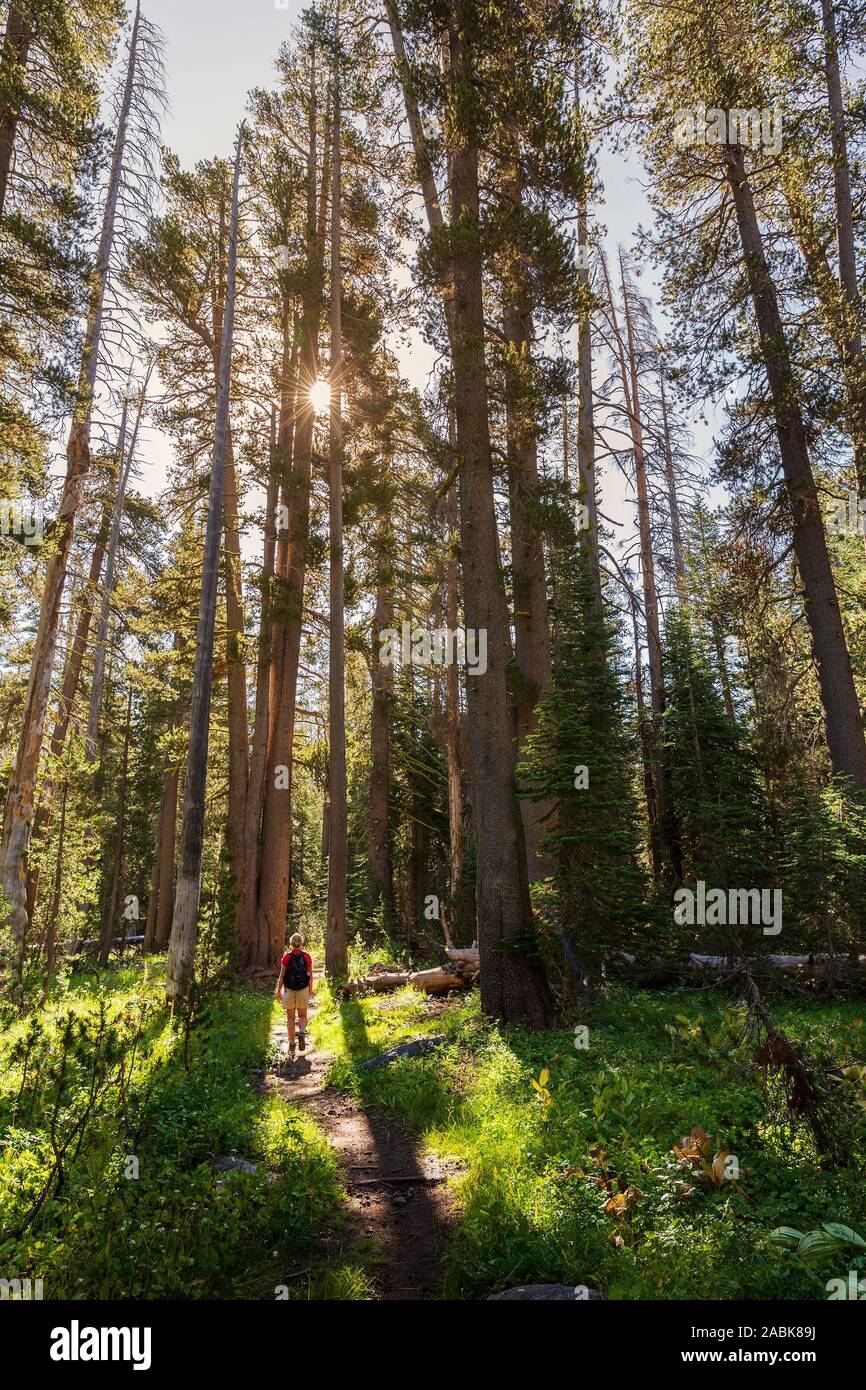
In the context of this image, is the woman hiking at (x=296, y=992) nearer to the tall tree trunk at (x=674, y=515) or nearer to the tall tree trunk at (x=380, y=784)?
the tall tree trunk at (x=380, y=784)

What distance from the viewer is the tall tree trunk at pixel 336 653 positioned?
1340cm

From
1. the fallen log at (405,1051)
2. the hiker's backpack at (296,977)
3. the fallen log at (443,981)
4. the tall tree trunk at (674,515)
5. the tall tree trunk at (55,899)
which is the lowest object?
the fallen log at (405,1051)

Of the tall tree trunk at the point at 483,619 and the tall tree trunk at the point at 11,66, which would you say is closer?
the tall tree trunk at the point at 483,619

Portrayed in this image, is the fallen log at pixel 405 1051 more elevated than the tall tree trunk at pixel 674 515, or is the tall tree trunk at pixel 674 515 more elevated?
the tall tree trunk at pixel 674 515

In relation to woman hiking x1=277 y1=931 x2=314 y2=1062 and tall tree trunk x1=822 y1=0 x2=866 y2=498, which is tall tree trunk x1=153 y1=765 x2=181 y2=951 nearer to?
woman hiking x1=277 y1=931 x2=314 y2=1062

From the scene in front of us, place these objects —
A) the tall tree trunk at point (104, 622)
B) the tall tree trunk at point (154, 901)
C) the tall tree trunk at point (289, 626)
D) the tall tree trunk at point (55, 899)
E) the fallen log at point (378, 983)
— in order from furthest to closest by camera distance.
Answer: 1. the tall tree trunk at point (154, 901)
2. the tall tree trunk at point (104, 622)
3. the tall tree trunk at point (289, 626)
4. the fallen log at point (378, 983)
5. the tall tree trunk at point (55, 899)

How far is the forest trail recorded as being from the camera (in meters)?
4.03

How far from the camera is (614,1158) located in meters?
4.61

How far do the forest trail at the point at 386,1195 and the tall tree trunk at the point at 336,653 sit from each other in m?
5.63

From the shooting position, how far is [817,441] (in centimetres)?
1245

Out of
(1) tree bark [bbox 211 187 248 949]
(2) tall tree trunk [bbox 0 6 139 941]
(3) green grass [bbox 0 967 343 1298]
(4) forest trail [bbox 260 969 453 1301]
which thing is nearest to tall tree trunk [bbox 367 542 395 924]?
(1) tree bark [bbox 211 187 248 949]

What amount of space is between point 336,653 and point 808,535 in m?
9.25

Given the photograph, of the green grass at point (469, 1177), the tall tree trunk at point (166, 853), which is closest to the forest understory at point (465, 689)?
the green grass at point (469, 1177)

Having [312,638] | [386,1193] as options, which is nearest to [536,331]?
[312,638]
